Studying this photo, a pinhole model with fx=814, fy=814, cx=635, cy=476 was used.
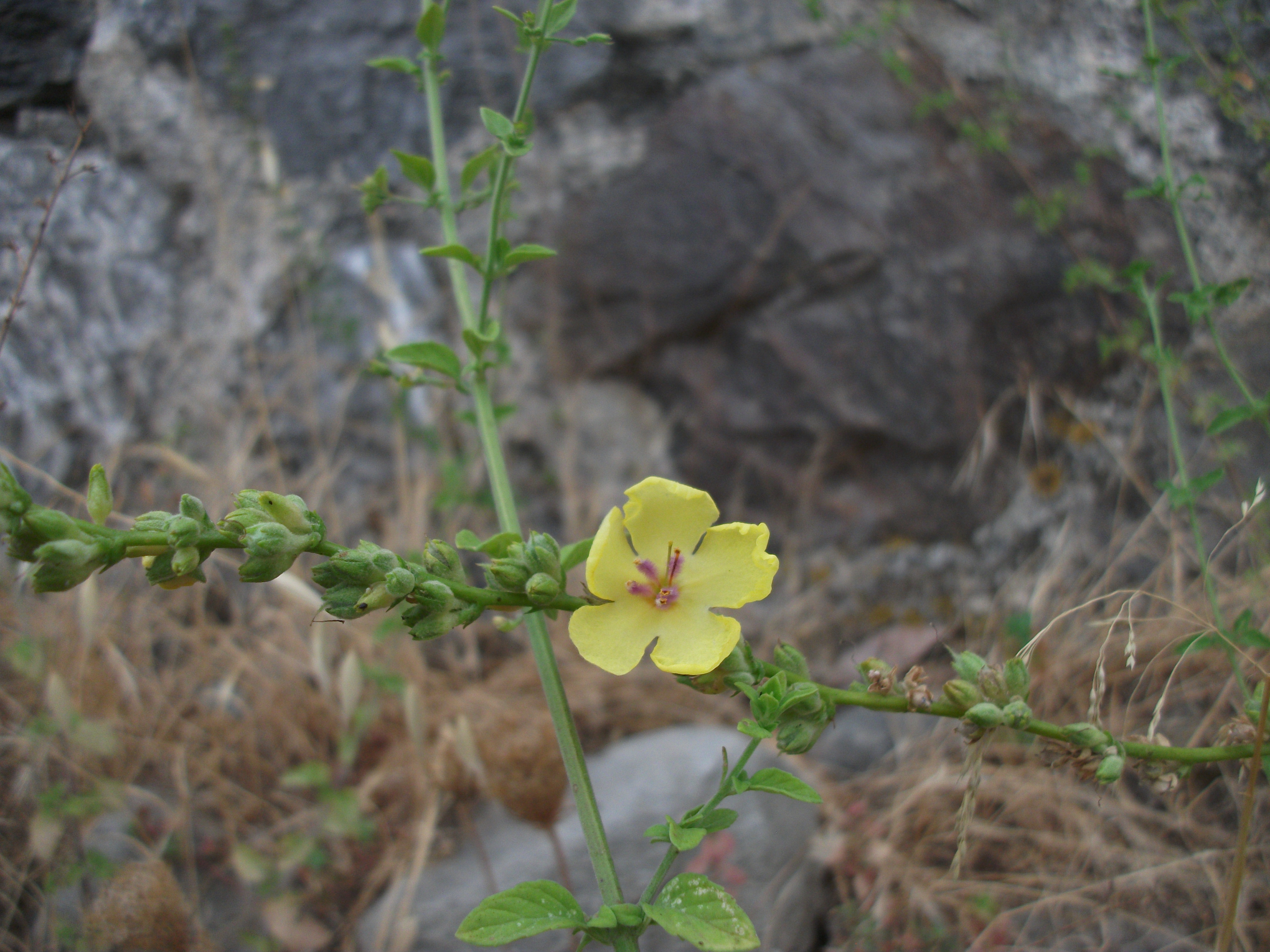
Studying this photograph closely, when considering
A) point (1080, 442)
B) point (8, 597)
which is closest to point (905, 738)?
point (1080, 442)

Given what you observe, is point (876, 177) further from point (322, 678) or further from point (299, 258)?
point (322, 678)

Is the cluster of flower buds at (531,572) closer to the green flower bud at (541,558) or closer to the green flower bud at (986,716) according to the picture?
the green flower bud at (541,558)

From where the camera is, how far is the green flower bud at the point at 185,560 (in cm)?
85

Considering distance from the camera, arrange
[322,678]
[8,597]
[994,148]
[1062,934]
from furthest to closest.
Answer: [994,148], [8,597], [322,678], [1062,934]

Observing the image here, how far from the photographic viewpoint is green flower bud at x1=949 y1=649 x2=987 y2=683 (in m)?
1.06

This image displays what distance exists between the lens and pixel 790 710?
1.02m

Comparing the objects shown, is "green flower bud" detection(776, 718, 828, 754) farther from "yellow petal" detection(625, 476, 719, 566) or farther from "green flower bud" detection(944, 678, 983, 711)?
"yellow petal" detection(625, 476, 719, 566)

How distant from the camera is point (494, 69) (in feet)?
9.68

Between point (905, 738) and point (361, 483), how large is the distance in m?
2.00

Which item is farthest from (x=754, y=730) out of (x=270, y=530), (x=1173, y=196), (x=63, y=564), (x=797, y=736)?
(x=1173, y=196)

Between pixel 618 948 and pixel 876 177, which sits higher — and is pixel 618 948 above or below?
below

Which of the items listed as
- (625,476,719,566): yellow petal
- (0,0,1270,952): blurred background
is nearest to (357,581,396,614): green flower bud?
(625,476,719,566): yellow petal

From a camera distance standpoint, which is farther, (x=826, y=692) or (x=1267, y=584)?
(x=1267, y=584)

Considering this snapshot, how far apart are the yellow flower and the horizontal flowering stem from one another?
0.52 ft
